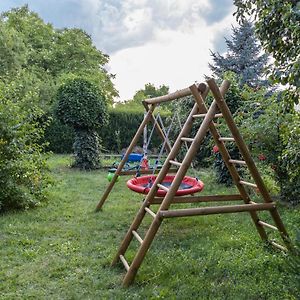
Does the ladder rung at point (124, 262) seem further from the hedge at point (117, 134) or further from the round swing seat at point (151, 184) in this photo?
the hedge at point (117, 134)

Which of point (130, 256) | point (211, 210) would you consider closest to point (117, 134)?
point (130, 256)

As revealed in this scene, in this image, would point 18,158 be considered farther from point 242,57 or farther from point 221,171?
point 242,57

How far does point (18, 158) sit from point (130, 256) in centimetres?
278

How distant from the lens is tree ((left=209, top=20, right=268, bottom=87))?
14336 millimetres

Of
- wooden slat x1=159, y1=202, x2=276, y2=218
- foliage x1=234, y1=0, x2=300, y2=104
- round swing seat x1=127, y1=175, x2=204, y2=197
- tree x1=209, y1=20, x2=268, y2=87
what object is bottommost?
round swing seat x1=127, y1=175, x2=204, y2=197

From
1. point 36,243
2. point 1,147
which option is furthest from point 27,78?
point 36,243

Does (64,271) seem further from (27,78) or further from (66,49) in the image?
(66,49)

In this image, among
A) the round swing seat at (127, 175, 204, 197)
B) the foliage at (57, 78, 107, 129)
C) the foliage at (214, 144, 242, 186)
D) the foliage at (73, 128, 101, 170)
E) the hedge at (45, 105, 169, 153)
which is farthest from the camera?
the hedge at (45, 105, 169, 153)

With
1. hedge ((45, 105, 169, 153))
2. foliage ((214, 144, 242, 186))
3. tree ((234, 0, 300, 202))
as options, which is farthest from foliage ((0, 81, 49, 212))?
hedge ((45, 105, 169, 153))

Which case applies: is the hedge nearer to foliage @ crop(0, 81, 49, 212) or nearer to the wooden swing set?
foliage @ crop(0, 81, 49, 212)

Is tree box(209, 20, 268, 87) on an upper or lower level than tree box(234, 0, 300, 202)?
upper

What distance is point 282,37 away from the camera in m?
2.70

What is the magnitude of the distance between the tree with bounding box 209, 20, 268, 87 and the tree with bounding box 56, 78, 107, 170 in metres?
6.27

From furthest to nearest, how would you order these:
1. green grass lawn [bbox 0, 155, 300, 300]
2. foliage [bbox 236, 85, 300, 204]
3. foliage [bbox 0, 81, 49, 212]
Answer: foliage [bbox 236, 85, 300, 204], foliage [bbox 0, 81, 49, 212], green grass lawn [bbox 0, 155, 300, 300]
